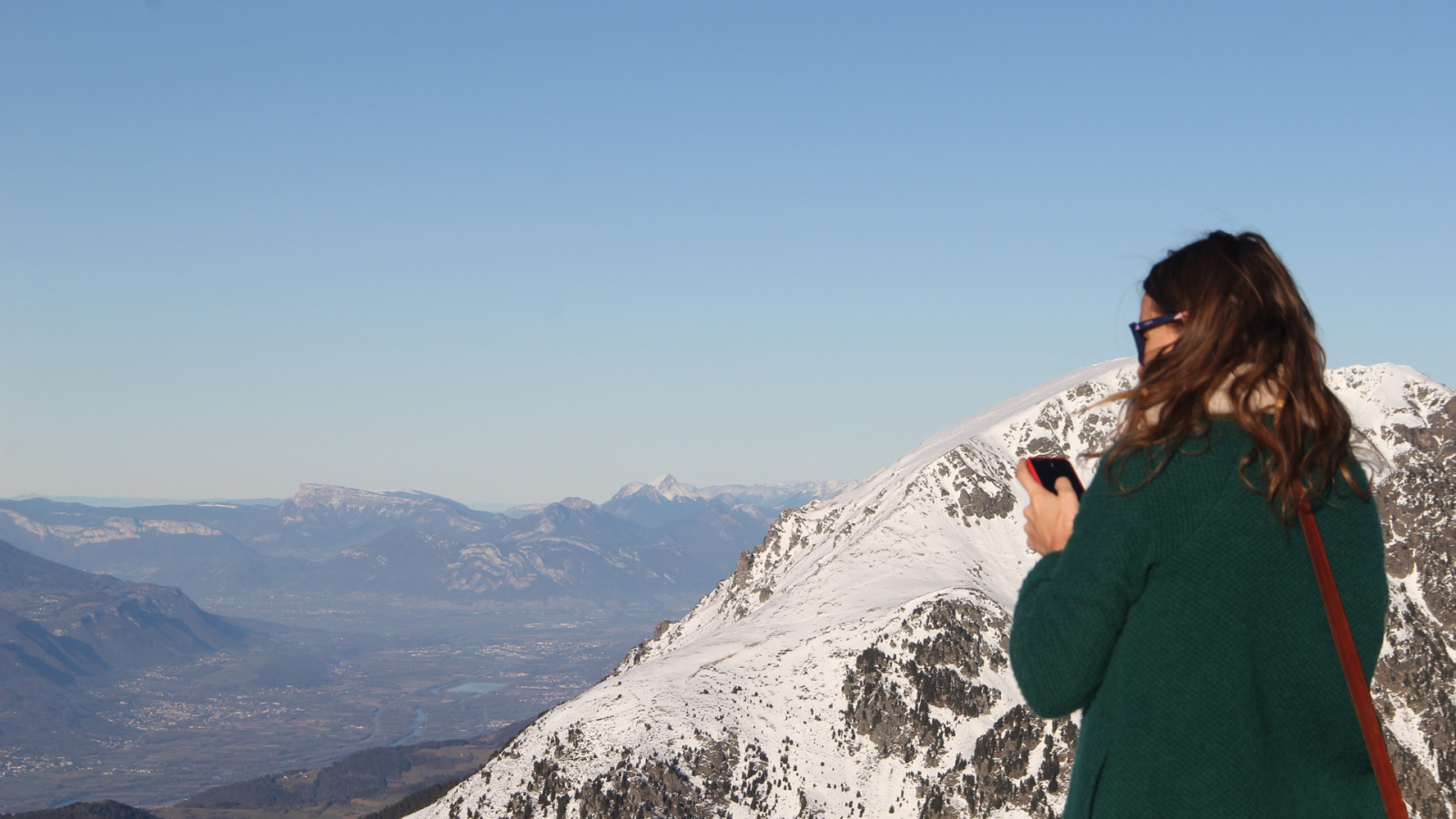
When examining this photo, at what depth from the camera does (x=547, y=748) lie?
314 ft

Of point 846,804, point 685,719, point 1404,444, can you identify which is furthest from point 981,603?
point 1404,444

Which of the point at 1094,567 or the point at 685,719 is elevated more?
the point at 1094,567

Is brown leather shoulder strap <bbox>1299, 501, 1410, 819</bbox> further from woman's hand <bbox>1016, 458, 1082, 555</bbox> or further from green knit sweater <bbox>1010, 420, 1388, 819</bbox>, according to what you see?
woman's hand <bbox>1016, 458, 1082, 555</bbox>

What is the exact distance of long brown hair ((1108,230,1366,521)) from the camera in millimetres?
3676

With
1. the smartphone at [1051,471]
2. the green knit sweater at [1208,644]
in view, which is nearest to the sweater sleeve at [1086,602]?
the green knit sweater at [1208,644]

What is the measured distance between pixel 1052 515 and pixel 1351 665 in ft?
3.75

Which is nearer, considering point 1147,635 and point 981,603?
point 1147,635

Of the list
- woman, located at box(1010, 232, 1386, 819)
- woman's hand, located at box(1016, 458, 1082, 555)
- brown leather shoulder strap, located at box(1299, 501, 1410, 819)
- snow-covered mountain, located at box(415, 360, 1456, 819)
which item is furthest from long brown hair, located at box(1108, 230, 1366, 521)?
snow-covered mountain, located at box(415, 360, 1456, 819)

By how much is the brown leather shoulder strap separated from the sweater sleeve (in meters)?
0.58

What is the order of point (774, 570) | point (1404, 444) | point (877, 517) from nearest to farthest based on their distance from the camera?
1. point (877, 517)
2. point (774, 570)
3. point (1404, 444)

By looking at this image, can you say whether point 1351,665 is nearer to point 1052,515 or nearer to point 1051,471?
point 1052,515

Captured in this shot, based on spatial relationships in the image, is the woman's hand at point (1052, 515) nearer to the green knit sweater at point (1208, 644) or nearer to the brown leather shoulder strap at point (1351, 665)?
the green knit sweater at point (1208, 644)

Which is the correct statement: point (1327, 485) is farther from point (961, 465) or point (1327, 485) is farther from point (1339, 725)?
point (961, 465)

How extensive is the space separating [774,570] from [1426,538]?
10603 centimetres
